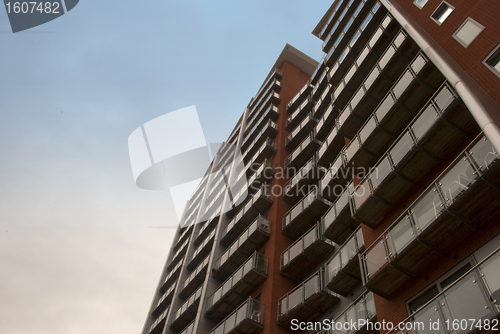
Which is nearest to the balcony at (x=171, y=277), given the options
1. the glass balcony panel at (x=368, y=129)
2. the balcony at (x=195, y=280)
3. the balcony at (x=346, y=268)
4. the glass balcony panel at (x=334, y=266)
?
the balcony at (x=195, y=280)

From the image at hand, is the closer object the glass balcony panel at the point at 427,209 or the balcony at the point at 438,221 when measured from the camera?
the balcony at the point at 438,221

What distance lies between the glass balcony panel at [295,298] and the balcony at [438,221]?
18.7 feet

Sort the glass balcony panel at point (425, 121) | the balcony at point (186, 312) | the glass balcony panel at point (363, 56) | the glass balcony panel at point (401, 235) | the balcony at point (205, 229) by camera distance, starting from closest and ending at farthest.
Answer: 1. the glass balcony panel at point (401, 235)
2. the glass balcony panel at point (425, 121)
3. the glass balcony panel at point (363, 56)
4. the balcony at point (186, 312)
5. the balcony at point (205, 229)

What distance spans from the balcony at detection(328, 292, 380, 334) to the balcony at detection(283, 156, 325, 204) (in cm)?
952

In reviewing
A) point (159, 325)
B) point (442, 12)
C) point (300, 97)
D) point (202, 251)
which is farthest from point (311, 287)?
point (300, 97)

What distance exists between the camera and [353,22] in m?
27.7

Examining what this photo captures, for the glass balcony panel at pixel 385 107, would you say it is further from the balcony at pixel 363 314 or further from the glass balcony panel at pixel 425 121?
the balcony at pixel 363 314

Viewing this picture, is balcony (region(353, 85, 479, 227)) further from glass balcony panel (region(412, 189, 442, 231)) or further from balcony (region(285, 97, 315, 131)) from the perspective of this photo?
balcony (region(285, 97, 315, 131))

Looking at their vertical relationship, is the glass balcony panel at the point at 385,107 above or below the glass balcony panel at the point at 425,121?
above

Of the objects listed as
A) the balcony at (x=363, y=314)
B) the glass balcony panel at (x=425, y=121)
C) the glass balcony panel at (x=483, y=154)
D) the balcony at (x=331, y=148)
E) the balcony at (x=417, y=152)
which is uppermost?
the balcony at (x=331, y=148)

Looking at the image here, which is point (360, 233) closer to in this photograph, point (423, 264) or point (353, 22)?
point (423, 264)

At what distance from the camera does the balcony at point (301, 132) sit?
2848cm

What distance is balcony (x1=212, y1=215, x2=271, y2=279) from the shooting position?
76.8 ft

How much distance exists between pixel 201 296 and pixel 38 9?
20.3 m
